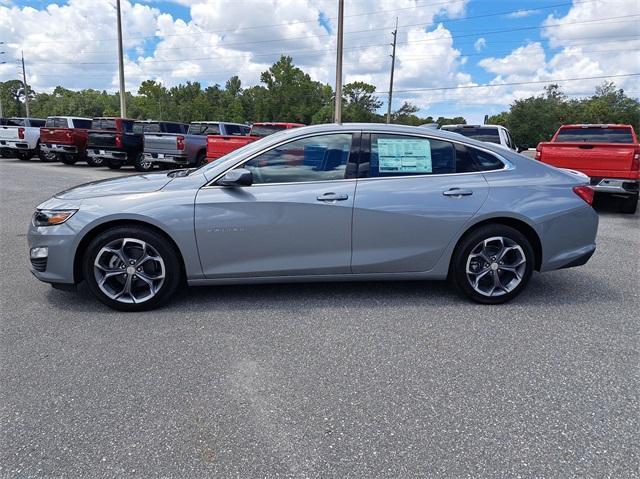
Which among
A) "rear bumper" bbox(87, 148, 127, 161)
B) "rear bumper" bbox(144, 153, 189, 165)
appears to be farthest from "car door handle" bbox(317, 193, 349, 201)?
"rear bumper" bbox(87, 148, 127, 161)

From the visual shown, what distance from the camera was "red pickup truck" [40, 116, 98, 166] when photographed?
1770 centimetres

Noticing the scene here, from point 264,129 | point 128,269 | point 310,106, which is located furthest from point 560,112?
point 128,269

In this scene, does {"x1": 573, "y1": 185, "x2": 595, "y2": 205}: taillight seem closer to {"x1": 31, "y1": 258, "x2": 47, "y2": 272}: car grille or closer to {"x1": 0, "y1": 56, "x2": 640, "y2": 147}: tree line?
{"x1": 31, "y1": 258, "x2": 47, "y2": 272}: car grille

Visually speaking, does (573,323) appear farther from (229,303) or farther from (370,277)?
(229,303)

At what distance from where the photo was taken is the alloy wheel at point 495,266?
4.15m

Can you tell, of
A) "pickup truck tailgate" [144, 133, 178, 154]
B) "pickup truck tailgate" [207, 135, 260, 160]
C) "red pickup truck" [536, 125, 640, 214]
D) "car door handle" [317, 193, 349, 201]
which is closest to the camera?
"car door handle" [317, 193, 349, 201]

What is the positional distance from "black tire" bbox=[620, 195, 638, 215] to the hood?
8.71m

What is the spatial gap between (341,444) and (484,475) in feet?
2.15

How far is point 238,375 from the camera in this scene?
2955 mm

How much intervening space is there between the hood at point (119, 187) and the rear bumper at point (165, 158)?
1168 centimetres

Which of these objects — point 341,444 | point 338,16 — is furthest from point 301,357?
point 338,16

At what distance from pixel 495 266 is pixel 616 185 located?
5867mm

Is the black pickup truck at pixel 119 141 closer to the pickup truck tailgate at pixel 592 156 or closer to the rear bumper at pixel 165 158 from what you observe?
the rear bumper at pixel 165 158

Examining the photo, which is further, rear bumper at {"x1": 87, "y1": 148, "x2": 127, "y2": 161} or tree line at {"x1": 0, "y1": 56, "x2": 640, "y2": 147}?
tree line at {"x1": 0, "y1": 56, "x2": 640, "y2": 147}
